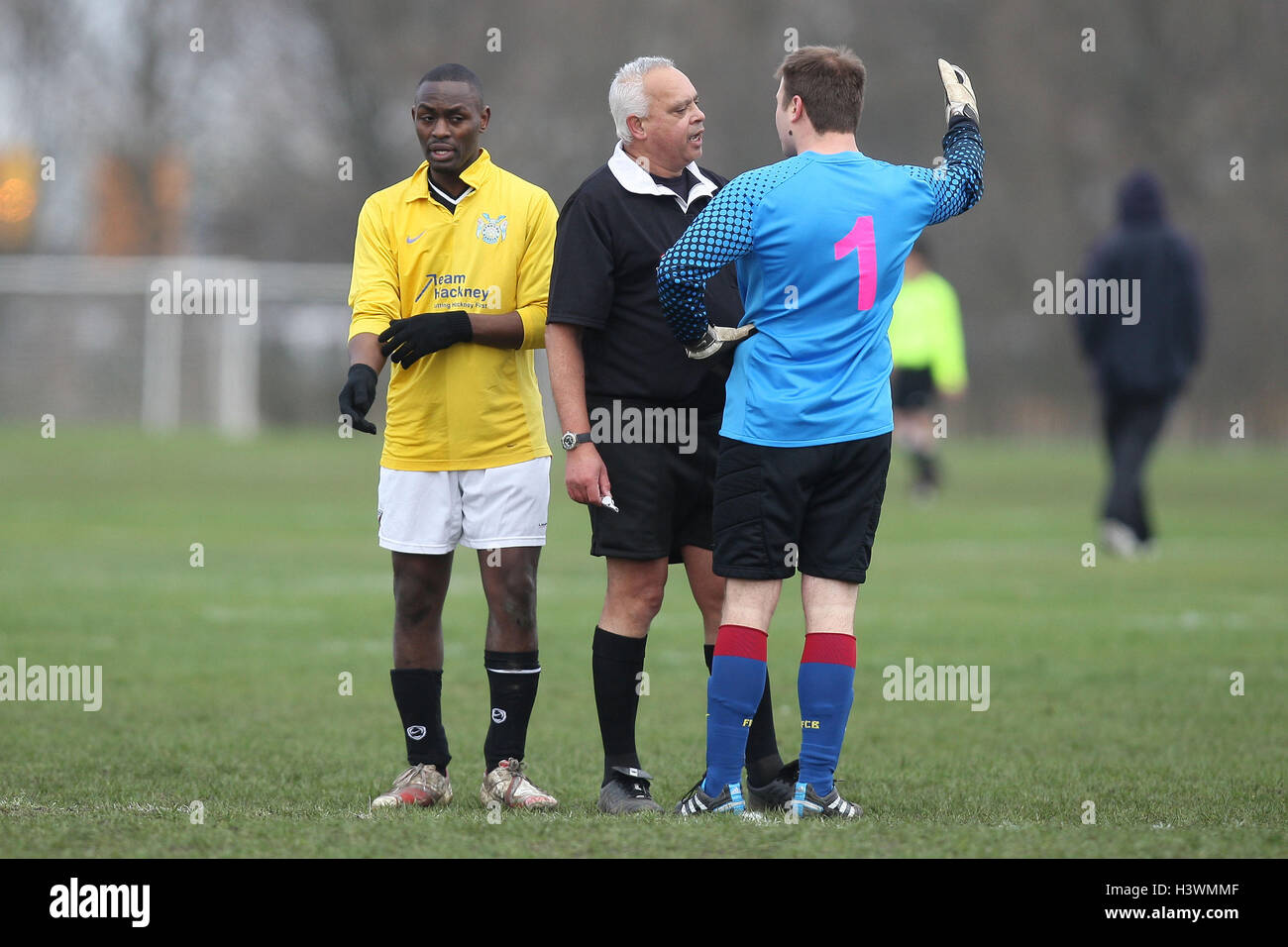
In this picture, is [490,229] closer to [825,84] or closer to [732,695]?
[825,84]

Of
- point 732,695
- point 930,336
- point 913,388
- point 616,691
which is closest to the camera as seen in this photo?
point 732,695

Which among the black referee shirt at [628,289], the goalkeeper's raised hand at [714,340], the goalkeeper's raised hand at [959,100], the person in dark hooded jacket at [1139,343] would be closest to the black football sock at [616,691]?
the black referee shirt at [628,289]

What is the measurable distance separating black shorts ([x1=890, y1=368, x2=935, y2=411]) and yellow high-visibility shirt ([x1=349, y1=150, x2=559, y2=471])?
485 inches

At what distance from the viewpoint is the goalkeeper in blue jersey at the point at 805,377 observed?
4.62 metres

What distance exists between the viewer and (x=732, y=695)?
4.76m

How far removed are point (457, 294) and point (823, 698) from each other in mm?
1586

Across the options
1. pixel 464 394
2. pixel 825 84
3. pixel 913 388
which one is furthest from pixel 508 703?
pixel 913 388

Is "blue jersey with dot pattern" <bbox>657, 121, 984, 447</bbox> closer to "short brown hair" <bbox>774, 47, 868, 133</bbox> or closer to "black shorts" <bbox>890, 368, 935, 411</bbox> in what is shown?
"short brown hair" <bbox>774, 47, 868, 133</bbox>

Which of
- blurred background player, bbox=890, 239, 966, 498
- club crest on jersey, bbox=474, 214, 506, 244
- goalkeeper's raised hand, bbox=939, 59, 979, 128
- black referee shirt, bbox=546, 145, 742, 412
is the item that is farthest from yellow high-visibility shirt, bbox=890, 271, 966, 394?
club crest on jersey, bbox=474, 214, 506, 244

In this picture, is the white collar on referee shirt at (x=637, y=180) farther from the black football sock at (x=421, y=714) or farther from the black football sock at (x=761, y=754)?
the black football sock at (x=421, y=714)

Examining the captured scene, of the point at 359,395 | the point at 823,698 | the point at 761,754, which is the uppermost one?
the point at 359,395

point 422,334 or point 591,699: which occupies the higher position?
point 422,334

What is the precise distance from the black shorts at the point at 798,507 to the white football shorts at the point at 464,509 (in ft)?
2.17

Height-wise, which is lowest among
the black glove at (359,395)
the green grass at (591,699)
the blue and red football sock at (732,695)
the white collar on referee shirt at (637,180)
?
the green grass at (591,699)
